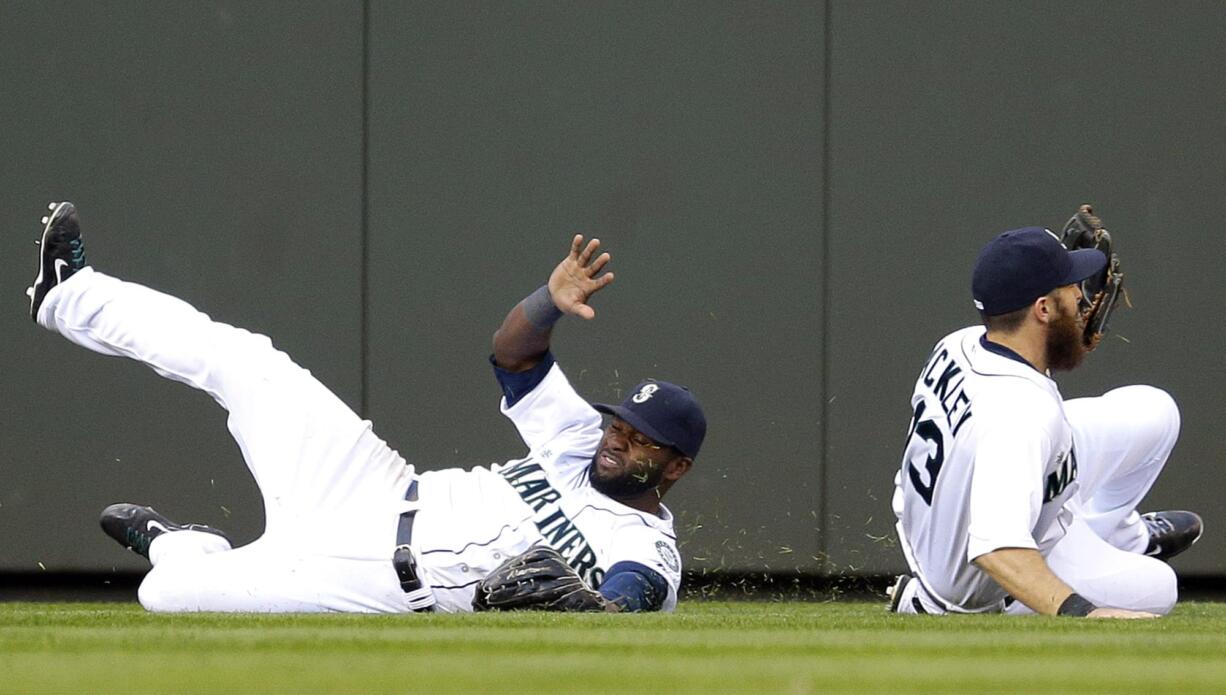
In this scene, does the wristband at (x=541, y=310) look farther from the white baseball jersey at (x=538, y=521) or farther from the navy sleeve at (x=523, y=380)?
the white baseball jersey at (x=538, y=521)

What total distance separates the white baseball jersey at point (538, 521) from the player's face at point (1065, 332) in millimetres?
1024

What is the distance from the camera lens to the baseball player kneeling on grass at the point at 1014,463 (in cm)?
415

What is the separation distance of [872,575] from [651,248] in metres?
1.41

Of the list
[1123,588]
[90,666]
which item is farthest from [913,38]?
[90,666]

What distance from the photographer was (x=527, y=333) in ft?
15.8

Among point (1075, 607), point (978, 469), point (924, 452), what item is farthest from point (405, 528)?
point (1075, 607)

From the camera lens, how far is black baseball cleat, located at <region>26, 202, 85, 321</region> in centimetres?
475

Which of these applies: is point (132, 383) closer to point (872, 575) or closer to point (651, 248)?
point (651, 248)

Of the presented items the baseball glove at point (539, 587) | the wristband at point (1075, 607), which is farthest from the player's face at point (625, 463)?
the wristband at point (1075, 607)

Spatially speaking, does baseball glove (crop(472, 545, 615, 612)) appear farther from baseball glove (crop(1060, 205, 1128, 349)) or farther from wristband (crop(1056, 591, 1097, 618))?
baseball glove (crop(1060, 205, 1128, 349))

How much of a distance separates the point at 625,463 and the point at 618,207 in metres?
2.27

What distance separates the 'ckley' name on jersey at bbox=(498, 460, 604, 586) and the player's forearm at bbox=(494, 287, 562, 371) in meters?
0.28

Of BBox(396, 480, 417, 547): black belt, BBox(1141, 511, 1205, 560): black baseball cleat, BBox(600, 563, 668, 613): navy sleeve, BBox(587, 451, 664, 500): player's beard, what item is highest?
BBox(587, 451, 664, 500): player's beard

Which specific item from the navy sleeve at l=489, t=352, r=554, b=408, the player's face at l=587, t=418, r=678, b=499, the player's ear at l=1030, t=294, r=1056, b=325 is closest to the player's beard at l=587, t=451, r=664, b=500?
the player's face at l=587, t=418, r=678, b=499
